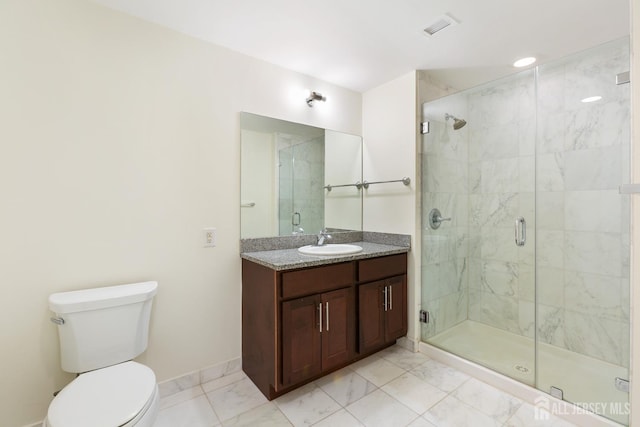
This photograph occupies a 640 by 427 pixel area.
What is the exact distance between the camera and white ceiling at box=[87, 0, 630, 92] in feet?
5.27

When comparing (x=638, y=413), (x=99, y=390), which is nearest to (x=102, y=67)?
(x=99, y=390)

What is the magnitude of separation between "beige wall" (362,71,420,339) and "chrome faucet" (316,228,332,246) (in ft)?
1.44

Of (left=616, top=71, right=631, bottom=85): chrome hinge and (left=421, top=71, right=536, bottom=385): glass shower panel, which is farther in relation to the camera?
(left=421, top=71, right=536, bottom=385): glass shower panel

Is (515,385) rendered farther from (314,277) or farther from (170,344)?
(170,344)

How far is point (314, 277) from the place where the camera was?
6.00 ft

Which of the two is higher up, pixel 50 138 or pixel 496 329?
pixel 50 138

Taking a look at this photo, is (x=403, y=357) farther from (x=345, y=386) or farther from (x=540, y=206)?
(x=540, y=206)

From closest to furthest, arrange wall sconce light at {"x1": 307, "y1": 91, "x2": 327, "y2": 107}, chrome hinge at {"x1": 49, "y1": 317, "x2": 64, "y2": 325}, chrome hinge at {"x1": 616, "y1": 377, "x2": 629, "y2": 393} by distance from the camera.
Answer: chrome hinge at {"x1": 49, "y1": 317, "x2": 64, "y2": 325}, chrome hinge at {"x1": 616, "y1": 377, "x2": 629, "y2": 393}, wall sconce light at {"x1": 307, "y1": 91, "x2": 327, "y2": 107}

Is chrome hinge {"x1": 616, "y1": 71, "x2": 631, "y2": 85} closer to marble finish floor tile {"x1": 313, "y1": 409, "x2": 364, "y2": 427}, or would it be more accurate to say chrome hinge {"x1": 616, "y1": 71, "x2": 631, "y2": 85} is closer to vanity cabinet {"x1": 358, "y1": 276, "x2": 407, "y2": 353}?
vanity cabinet {"x1": 358, "y1": 276, "x2": 407, "y2": 353}

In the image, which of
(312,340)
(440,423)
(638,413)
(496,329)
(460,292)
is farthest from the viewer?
(460,292)

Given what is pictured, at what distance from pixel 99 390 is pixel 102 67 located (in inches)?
63.6

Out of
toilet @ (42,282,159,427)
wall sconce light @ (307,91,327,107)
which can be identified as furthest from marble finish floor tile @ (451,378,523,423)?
wall sconce light @ (307,91,327,107)

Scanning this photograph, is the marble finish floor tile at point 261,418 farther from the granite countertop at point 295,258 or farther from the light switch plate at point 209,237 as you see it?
the light switch plate at point 209,237

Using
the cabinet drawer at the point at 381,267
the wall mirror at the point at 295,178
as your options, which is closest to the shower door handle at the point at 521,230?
the cabinet drawer at the point at 381,267
